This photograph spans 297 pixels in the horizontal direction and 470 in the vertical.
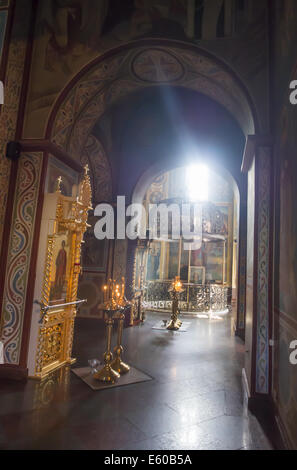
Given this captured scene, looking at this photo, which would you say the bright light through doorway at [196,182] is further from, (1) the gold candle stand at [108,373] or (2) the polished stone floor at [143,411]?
(1) the gold candle stand at [108,373]

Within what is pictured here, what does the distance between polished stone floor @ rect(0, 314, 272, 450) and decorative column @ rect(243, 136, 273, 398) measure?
17.6 inches

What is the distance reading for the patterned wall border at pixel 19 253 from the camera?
4.45 m

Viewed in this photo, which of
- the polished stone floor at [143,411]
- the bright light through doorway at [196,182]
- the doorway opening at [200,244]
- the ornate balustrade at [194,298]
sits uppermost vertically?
the bright light through doorway at [196,182]

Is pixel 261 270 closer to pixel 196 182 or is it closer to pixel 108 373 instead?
pixel 108 373

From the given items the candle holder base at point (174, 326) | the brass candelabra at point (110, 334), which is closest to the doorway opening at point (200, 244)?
the candle holder base at point (174, 326)

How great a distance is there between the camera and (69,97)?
5062 mm

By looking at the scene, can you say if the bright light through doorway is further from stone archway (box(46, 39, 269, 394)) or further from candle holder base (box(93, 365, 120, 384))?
candle holder base (box(93, 365, 120, 384))

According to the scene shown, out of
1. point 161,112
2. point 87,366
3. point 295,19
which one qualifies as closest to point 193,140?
point 161,112

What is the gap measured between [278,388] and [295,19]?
380 centimetres

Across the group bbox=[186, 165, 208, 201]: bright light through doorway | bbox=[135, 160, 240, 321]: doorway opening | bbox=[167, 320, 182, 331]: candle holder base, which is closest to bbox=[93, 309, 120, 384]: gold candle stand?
bbox=[167, 320, 182, 331]: candle holder base

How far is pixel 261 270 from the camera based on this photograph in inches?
159

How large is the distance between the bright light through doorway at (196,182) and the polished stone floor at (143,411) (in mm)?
14601

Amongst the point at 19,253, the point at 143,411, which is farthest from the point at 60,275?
the point at 143,411

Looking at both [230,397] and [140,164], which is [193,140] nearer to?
[140,164]
